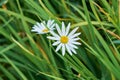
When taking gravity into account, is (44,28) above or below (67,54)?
above

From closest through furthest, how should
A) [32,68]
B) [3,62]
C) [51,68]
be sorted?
[51,68] < [32,68] < [3,62]

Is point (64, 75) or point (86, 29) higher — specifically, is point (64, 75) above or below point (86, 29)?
below

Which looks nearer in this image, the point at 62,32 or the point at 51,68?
the point at 62,32

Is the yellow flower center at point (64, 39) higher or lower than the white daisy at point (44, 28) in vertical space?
lower

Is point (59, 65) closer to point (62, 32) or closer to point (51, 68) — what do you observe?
point (51, 68)

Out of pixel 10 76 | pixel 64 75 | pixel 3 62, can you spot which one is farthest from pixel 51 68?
pixel 3 62

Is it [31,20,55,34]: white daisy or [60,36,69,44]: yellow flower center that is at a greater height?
[31,20,55,34]: white daisy

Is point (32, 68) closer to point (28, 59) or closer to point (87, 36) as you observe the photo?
point (28, 59)

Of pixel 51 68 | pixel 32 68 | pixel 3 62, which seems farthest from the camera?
pixel 3 62

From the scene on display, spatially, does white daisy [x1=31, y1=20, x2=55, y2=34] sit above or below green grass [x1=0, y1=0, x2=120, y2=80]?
above

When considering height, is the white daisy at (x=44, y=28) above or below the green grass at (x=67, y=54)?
above

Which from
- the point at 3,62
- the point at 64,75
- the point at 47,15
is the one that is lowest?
the point at 64,75
